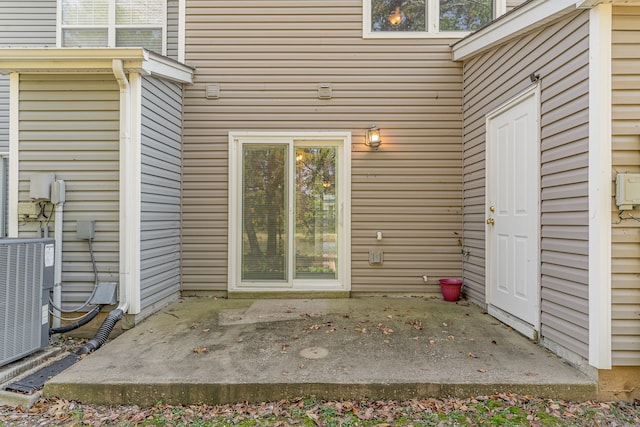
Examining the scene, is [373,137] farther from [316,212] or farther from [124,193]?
[124,193]

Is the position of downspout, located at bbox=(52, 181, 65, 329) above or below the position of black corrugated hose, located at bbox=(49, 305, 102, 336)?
above

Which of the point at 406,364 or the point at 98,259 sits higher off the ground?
the point at 98,259

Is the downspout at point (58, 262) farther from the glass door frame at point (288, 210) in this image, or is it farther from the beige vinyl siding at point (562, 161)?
the beige vinyl siding at point (562, 161)

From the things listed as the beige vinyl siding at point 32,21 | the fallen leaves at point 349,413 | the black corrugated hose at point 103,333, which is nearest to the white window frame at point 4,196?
the beige vinyl siding at point 32,21

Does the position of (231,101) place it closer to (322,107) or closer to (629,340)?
(322,107)

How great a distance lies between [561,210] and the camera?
2613 mm

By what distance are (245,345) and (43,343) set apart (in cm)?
178

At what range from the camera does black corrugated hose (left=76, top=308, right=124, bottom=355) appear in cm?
287

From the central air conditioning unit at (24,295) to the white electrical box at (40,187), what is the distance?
0.62 meters

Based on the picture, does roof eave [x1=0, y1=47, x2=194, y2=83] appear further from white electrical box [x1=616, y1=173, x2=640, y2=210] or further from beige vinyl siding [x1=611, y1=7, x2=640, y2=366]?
white electrical box [x1=616, y1=173, x2=640, y2=210]

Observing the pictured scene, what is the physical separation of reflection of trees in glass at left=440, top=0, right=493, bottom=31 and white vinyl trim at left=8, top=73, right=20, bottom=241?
196 inches

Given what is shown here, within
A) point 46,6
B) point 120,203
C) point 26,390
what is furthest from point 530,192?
point 46,6

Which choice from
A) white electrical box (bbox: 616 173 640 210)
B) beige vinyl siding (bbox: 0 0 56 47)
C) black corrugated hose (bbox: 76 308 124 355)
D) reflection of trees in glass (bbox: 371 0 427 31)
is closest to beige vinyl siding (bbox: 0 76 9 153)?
beige vinyl siding (bbox: 0 0 56 47)

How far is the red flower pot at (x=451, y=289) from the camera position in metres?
4.05
